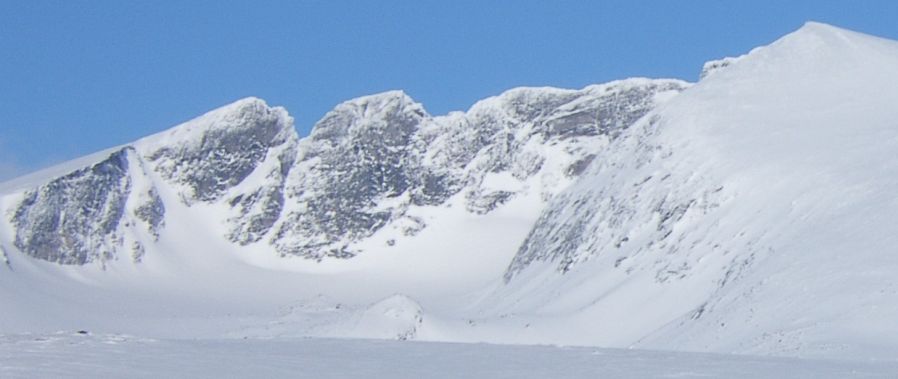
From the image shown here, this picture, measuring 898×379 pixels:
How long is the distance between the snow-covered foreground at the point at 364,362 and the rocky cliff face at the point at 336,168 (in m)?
137

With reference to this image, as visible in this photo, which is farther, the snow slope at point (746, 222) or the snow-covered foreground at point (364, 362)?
the snow slope at point (746, 222)

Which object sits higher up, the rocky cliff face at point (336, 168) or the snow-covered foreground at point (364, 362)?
the rocky cliff face at point (336, 168)

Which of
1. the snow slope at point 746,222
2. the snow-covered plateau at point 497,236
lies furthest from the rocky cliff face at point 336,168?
the snow slope at point 746,222

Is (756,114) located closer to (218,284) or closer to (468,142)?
(218,284)

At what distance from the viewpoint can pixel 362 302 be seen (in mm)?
135625

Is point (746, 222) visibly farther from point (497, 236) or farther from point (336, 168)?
point (336, 168)

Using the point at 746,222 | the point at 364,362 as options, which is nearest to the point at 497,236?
the point at 746,222

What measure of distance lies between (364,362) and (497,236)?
13790cm

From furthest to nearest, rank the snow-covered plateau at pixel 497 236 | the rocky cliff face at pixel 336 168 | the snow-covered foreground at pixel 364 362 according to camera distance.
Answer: the rocky cliff face at pixel 336 168 < the snow-covered plateau at pixel 497 236 < the snow-covered foreground at pixel 364 362

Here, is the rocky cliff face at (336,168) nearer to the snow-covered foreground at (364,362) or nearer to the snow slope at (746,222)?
the snow slope at (746,222)

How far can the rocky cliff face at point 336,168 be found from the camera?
160125 mm

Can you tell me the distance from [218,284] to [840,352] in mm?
127206

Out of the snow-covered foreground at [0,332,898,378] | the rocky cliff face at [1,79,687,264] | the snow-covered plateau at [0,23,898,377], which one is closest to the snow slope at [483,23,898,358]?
the snow-covered plateau at [0,23,898,377]

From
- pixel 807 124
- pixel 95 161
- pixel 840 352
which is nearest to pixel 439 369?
pixel 840 352
